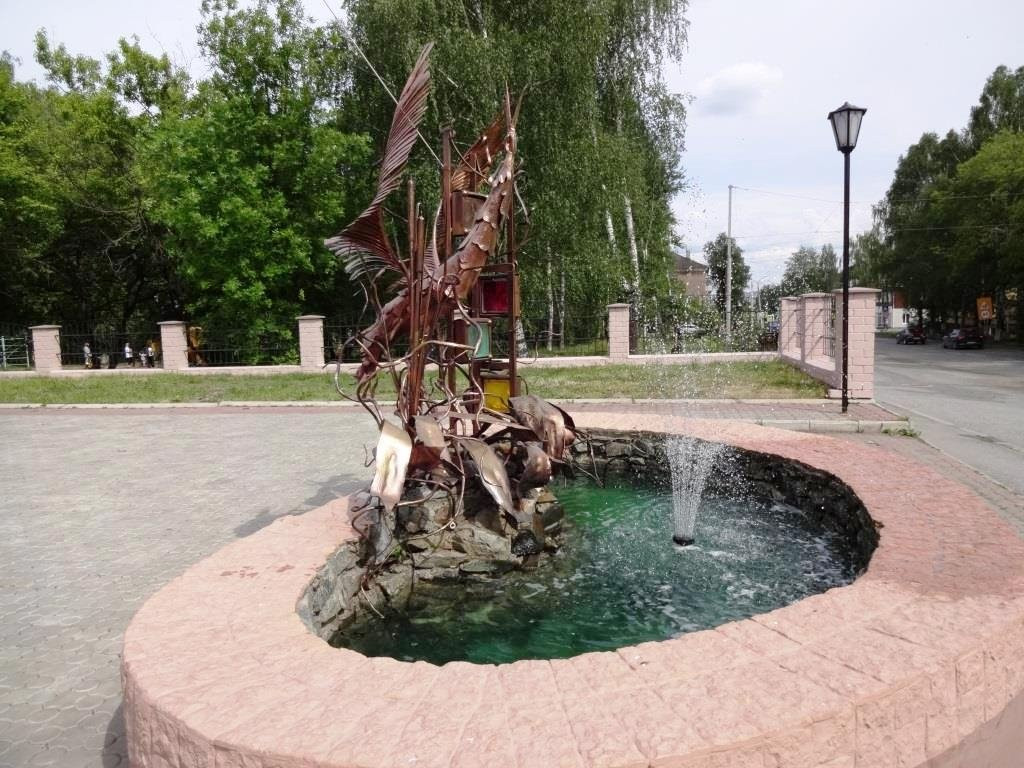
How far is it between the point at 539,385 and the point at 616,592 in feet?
37.2

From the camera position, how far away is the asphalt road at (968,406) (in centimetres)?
820

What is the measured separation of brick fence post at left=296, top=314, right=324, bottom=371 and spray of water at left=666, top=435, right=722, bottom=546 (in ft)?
50.7

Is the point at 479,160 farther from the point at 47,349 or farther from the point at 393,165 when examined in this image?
the point at 47,349

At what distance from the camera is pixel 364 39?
20922 mm

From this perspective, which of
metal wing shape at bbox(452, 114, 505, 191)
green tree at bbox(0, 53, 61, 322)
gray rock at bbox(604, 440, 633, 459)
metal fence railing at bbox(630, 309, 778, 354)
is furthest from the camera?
green tree at bbox(0, 53, 61, 322)

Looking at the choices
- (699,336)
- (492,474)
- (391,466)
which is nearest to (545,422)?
(492,474)

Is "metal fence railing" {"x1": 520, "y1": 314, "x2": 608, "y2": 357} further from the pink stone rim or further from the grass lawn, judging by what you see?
the pink stone rim

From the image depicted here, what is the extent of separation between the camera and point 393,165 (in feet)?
14.9

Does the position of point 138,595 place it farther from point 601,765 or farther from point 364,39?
point 364,39

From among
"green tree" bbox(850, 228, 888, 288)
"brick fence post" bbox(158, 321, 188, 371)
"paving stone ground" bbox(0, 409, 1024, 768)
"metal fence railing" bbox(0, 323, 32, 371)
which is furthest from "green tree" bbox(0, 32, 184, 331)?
"green tree" bbox(850, 228, 888, 288)

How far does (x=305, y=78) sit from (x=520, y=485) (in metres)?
22.7

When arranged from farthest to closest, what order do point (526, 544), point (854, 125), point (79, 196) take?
point (79, 196) < point (854, 125) < point (526, 544)

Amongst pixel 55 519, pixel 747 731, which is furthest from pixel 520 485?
pixel 55 519

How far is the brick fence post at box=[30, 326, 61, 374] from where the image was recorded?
892 inches
